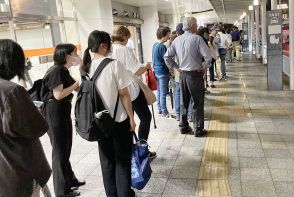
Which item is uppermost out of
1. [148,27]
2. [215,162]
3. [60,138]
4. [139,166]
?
[148,27]

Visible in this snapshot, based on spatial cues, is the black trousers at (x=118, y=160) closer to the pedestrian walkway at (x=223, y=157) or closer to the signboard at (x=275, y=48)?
the pedestrian walkway at (x=223, y=157)

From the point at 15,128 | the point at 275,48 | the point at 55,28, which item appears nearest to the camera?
the point at 15,128

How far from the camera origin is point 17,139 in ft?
5.61

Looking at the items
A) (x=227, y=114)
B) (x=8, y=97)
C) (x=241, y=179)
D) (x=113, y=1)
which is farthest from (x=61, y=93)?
A: (x=113, y=1)

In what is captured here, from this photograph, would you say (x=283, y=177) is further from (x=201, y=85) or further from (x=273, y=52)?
(x=273, y=52)

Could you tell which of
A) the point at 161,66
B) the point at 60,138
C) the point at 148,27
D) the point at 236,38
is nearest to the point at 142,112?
the point at 60,138

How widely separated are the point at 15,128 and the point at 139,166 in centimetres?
126

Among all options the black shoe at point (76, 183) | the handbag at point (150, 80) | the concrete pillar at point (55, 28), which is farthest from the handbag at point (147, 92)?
the concrete pillar at point (55, 28)

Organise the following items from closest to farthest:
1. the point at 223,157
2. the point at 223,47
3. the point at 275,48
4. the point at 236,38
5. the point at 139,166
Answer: the point at 139,166, the point at 223,157, the point at 275,48, the point at 223,47, the point at 236,38

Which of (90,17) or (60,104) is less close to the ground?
(90,17)

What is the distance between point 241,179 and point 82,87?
1759 millimetres

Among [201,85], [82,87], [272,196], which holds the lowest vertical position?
[272,196]

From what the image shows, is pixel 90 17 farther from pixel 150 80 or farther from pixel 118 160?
pixel 118 160

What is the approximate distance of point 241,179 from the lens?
310cm
